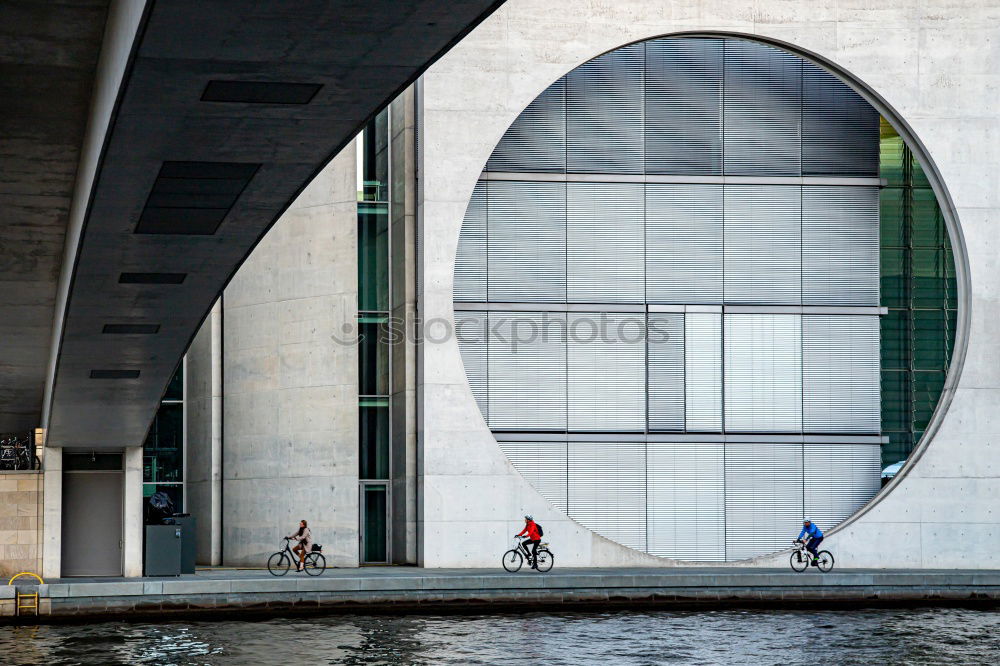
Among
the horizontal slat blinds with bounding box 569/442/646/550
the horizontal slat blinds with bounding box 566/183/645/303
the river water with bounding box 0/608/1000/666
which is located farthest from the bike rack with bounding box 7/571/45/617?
the horizontal slat blinds with bounding box 566/183/645/303

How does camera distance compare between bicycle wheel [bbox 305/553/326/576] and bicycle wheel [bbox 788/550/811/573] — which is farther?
bicycle wheel [bbox 788/550/811/573]

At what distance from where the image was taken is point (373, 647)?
65.4ft

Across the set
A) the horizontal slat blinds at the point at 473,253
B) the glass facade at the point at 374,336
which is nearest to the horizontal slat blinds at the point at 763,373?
the horizontal slat blinds at the point at 473,253

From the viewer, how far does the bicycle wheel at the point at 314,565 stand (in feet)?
96.0

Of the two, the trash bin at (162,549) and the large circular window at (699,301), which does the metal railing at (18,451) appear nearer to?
the trash bin at (162,549)

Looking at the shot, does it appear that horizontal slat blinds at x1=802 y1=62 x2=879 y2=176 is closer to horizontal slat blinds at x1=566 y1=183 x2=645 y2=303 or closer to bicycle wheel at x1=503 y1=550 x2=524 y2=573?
horizontal slat blinds at x1=566 y1=183 x2=645 y2=303

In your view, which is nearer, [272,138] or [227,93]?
[227,93]

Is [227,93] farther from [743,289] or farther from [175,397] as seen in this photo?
[175,397]

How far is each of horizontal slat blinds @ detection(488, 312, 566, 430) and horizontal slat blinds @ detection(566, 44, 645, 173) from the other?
3864mm

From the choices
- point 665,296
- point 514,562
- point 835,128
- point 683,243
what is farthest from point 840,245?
point 514,562

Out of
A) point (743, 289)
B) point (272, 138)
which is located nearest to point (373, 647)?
point (272, 138)

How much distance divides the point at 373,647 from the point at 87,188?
11.0 meters

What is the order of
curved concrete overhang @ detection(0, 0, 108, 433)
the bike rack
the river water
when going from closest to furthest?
1. curved concrete overhang @ detection(0, 0, 108, 433)
2. the river water
3. the bike rack

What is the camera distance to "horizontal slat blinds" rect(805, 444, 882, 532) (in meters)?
32.9
